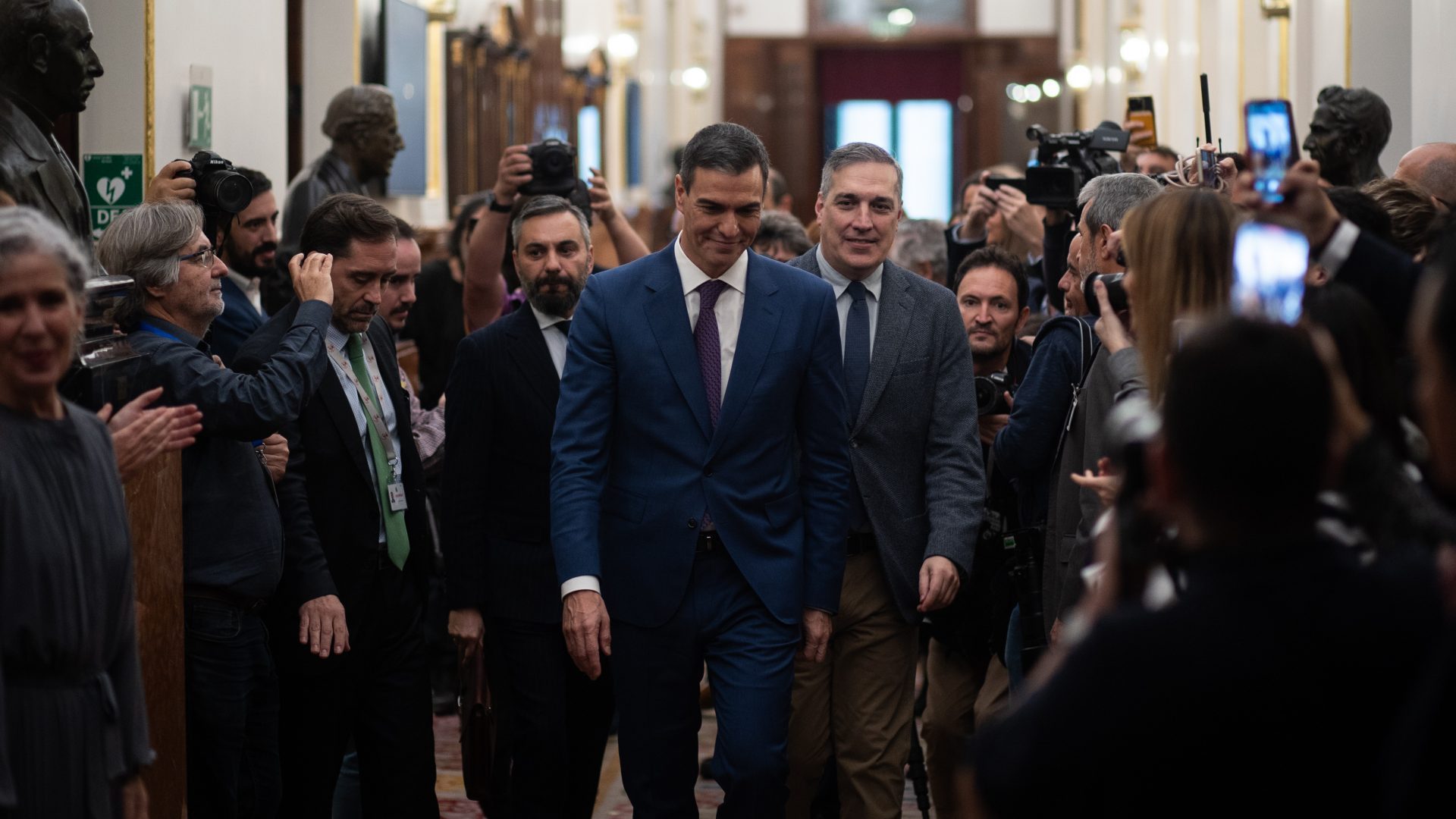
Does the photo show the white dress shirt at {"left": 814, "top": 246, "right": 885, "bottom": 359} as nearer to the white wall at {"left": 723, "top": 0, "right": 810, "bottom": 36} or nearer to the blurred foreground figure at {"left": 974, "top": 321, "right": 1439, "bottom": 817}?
the blurred foreground figure at {"left": 974, "top": 321, "right": 1439, "bottom": 817}

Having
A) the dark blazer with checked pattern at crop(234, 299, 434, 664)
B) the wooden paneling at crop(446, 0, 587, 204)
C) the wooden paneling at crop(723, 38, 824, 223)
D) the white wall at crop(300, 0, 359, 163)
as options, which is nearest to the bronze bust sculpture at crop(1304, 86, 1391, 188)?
the dark blazer with checked pattern at crop(234, 299, 434, 664)

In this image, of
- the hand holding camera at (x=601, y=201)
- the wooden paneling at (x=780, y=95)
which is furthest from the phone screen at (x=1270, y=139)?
the wooden paneling at (x=780, y=95)

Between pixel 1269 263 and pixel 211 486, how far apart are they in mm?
2358

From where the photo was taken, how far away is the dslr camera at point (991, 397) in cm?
458

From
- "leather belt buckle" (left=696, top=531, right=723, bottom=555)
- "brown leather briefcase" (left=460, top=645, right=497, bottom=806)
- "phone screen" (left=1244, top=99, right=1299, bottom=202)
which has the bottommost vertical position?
"brown leather briefcase" (left=460, top=645, right=497, bottom=806)

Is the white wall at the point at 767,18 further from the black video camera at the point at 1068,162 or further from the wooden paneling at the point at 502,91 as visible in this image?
the black video camera at the point at 1068,162

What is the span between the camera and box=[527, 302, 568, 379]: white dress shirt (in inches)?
172

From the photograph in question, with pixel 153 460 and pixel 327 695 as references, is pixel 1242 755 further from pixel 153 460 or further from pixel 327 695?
pixel 327 695

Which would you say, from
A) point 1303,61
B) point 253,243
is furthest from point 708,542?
point 1303,61

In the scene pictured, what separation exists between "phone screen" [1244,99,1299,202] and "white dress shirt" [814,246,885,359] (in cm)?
135

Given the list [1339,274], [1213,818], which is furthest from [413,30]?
[1213,818]

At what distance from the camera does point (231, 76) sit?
6.93 metres

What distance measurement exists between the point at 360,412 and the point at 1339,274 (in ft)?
7.68

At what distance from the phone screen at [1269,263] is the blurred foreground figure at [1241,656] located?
567 mm
